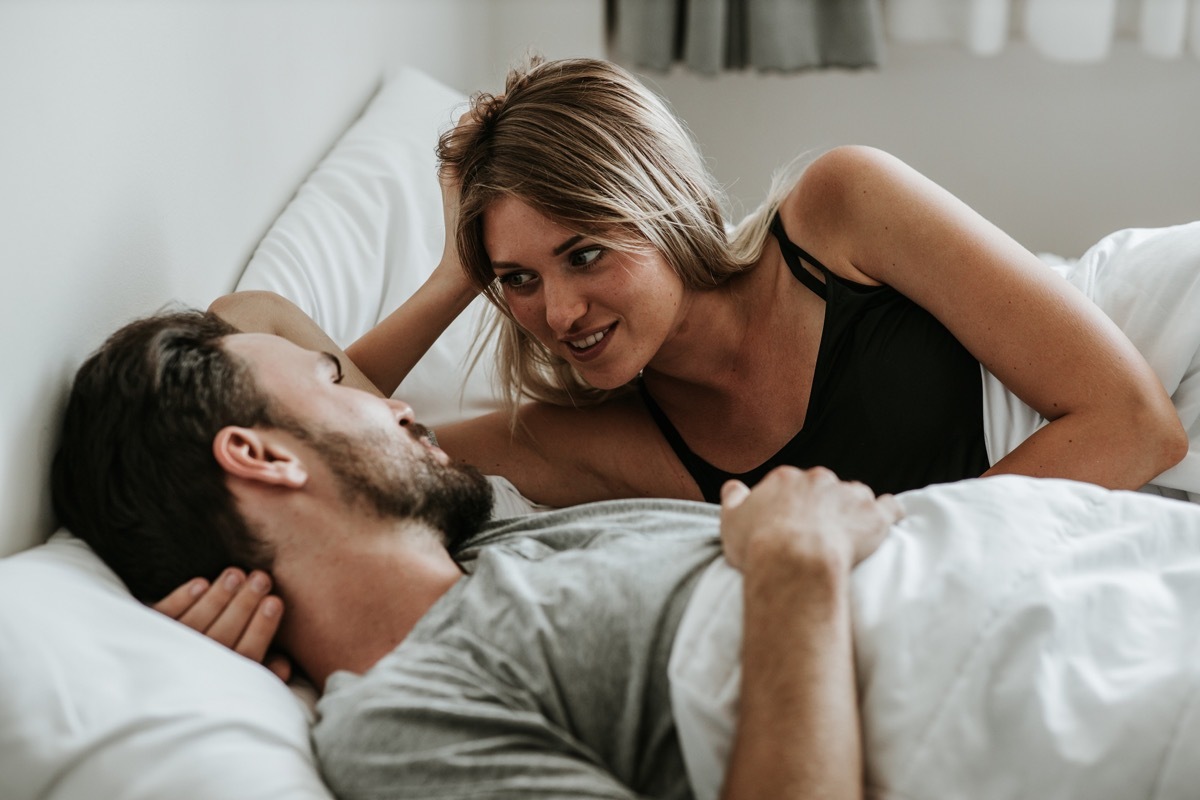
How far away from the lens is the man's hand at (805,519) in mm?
870

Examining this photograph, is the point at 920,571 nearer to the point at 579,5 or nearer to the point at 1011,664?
the point at 1011,664

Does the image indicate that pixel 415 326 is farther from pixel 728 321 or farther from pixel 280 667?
pixel 280 667

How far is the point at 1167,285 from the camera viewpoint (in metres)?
1.35

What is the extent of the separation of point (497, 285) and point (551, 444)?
24 cm

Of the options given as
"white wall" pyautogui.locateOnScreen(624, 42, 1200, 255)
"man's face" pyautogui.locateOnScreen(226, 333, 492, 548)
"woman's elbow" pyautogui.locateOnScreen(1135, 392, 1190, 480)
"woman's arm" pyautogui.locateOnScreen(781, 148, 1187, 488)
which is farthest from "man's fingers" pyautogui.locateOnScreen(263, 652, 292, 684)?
"white wall" pyautogui.locateOnScreen(624, 42, 1200, 255)

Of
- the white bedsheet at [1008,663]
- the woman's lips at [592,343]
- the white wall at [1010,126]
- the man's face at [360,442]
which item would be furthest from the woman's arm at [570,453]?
the white wall at [1010,126]

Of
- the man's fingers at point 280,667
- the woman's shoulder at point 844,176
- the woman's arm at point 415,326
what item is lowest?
the man's fingers at point 280,667

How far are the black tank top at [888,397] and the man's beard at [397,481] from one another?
1.70 feet

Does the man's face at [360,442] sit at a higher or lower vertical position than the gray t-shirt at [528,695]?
higher

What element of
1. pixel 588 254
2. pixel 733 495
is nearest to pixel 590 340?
pixel 588 254

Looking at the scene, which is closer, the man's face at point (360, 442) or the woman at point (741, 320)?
the man's face at point (360, 442)

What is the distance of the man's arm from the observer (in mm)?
750

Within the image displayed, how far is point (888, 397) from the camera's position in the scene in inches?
54.3

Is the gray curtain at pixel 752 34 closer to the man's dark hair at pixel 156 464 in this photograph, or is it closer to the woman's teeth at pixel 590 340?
the woman's teeth at pixel 590 340
